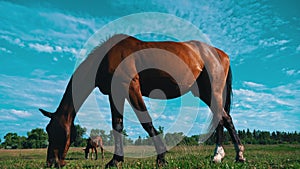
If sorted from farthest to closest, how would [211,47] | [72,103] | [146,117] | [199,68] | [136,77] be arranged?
[211,47]
[199,68]
[72,103]
[136,77]
[146,117]

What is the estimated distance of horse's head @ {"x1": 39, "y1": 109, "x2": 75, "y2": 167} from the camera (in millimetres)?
6277

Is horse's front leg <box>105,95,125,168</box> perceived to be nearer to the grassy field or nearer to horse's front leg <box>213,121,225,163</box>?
the grassy field

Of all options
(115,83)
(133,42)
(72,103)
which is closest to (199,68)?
(133,42)

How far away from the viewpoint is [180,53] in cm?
688

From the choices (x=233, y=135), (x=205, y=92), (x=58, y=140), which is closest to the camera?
(x=58, y=140)

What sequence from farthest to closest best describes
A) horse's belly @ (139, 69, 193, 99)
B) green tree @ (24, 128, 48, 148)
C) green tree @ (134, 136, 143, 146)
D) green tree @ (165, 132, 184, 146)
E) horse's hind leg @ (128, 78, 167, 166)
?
A: 1. green tree @ (24, 128, 48, 148)
2. green tree @ (134, 136, 143, 146)
3. green tree @ (165, 132, 184, 146)
4. horse's belly @ (139, 69, 193, 99)
5. horse's hind leg @ (128, 78, 167, 166)

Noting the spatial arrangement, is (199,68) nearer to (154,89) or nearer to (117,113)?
(154,89)

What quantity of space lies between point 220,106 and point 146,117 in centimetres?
248

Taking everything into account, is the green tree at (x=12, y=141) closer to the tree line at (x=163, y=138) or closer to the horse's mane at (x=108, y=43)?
the tree line at (x=163, y=138)

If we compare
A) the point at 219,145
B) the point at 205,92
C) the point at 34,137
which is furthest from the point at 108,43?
the point at 34,137

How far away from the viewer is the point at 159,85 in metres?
6.78

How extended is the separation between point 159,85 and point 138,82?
2.87ft

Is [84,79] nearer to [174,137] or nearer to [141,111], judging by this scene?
[141,111]

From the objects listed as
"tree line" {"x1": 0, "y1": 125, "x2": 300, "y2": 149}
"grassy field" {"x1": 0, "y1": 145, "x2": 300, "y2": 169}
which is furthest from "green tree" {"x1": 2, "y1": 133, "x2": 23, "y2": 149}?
"grassy field" {"x1": 0, "y1": 145, "x2": 300, "y2": 169}
